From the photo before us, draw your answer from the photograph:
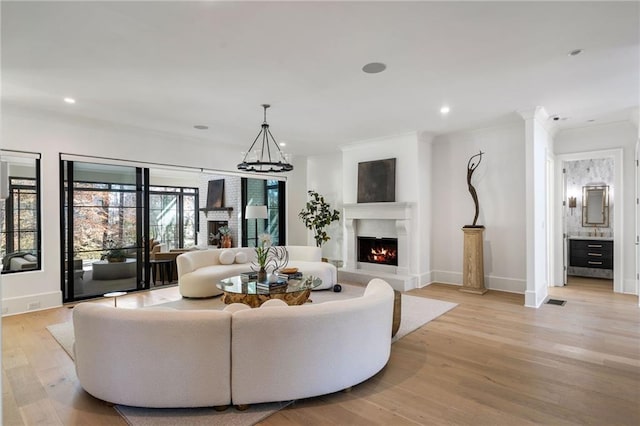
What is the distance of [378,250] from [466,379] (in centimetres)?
411

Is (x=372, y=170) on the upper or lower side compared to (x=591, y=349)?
upper

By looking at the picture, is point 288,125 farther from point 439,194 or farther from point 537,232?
point 537,232

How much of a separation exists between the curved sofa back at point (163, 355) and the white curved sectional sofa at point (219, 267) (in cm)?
288

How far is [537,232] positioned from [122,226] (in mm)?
6553

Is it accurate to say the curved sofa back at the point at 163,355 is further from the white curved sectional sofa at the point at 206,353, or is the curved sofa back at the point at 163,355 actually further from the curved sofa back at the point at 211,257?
the curved sofa back at the point at 211,257

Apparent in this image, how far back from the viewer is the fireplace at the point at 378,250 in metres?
6.72

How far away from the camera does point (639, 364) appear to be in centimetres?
319

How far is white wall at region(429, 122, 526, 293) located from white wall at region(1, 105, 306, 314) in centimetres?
543

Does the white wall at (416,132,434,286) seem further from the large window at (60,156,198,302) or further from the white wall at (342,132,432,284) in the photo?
the large window at (60,156,198,302)

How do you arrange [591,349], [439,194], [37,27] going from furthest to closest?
[439,194]
[591,349]
[37,27]

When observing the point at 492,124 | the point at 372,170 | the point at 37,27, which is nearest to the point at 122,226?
the point at 37,27

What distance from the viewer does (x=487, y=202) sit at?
606 cm

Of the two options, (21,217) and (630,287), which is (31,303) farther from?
(630,287)

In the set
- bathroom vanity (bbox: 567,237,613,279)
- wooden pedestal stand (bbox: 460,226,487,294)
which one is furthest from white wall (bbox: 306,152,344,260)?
bathroom vanity (bbox: 567,237,613,279)
